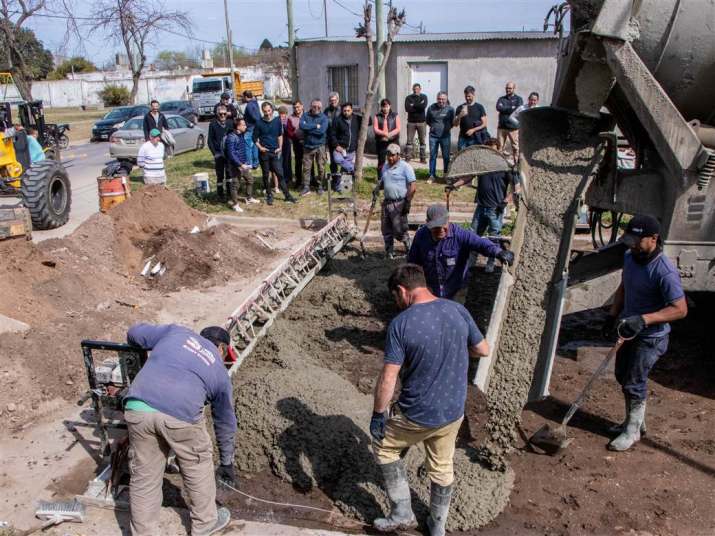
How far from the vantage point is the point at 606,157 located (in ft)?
20.5

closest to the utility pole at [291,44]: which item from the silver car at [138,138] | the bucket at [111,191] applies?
the silver car at [138,138]

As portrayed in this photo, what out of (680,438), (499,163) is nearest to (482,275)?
(499,163)

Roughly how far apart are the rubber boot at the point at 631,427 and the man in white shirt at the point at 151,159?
9.68m

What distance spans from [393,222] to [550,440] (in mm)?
4606

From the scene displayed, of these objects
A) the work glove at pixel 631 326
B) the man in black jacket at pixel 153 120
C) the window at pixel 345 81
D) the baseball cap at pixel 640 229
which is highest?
the window at pixel 345 81

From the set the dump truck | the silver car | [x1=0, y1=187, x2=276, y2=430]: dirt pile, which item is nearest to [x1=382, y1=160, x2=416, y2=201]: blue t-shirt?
[x1=0, y1=187, x2=276, y2=430]: dirt pile

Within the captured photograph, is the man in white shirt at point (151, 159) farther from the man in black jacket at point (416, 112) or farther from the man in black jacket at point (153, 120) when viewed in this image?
the man in black jacket at point (416, 112)

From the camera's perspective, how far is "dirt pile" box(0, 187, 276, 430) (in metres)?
6.24

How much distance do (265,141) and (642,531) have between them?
10.1 meters

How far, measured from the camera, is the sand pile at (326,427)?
4.50 meters

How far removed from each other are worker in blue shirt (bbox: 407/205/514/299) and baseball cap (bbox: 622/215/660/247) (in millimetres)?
1031

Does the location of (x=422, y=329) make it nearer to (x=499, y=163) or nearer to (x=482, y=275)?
(x=499, y=163)

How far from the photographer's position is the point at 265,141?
1273cm

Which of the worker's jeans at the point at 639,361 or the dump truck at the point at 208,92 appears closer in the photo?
the worker's jeans at the point at 639,361
